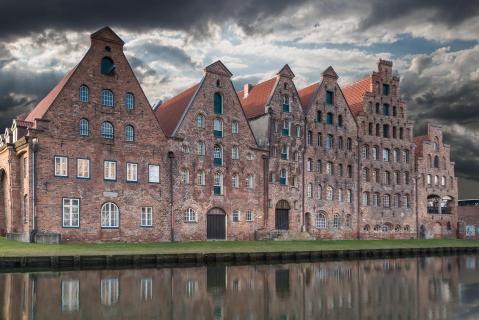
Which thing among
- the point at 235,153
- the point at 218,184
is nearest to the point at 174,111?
the point at 235,153

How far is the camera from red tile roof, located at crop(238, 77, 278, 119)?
56.2 meters

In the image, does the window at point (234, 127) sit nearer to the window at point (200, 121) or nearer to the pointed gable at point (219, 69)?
the window at point (200, 121)

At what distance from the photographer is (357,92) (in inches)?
2591

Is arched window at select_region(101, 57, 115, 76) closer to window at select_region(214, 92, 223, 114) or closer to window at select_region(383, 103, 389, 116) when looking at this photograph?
window at select_region(214, 92, 223, 114)

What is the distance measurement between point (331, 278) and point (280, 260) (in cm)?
1037

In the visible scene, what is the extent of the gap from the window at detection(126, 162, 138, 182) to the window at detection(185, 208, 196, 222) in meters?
5.48

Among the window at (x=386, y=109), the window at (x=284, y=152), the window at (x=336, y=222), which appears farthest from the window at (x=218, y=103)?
the window at (x=386, y=109)

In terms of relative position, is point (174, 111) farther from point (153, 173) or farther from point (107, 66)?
point (107, 66)

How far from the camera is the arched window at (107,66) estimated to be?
44125mm


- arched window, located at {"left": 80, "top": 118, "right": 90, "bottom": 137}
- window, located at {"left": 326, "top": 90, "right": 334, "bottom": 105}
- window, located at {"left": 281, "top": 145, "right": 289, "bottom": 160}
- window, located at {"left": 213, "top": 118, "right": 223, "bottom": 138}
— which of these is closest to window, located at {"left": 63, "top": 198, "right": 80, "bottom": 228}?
arched window, located at {"left": 80, "top": 118, "right": 90, "bottom": 137}

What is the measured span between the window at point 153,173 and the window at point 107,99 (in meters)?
5.72

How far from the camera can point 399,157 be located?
6638 cm

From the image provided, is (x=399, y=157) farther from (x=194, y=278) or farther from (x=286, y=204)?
(x=194, y=278)

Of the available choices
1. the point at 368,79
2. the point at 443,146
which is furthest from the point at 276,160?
the point at 443,146
